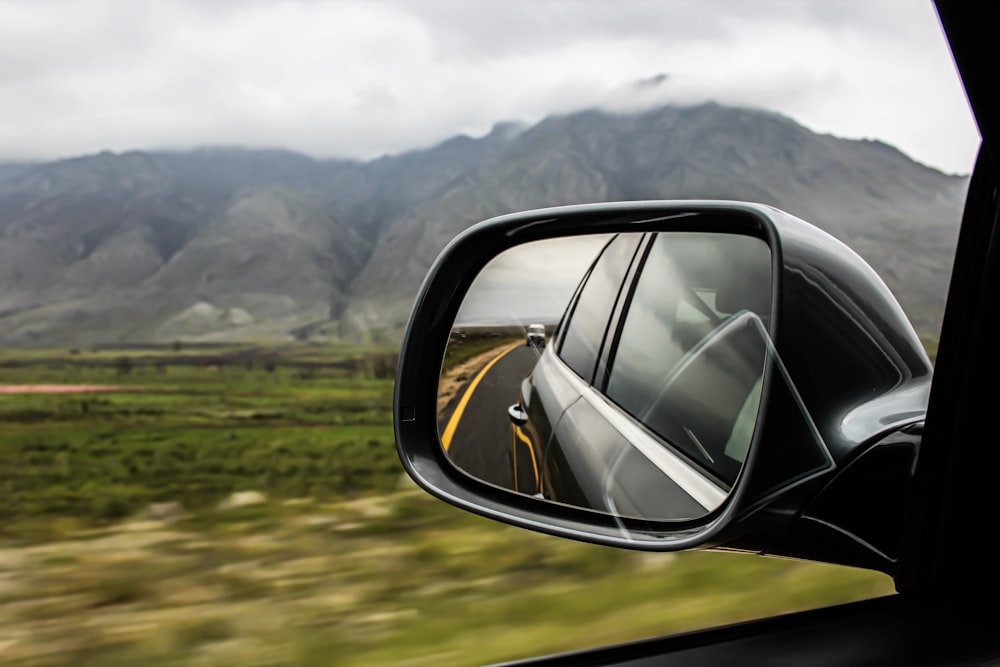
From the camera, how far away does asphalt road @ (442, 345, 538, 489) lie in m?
1.64

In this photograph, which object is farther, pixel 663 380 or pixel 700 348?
pixel 663 380

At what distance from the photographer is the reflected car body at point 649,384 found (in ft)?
3.95

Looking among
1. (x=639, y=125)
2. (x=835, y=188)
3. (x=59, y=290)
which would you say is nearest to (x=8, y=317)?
(x=59, y=290)

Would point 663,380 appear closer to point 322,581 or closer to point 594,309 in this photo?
point 594,309

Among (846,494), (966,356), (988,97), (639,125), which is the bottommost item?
(846,494)

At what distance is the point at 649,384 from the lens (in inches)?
58.8

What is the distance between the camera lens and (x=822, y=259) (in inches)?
44.4

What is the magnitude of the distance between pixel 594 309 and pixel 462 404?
0.38 m

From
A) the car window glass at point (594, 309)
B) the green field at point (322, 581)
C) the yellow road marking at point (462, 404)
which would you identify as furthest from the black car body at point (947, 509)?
the car window glass at point (594, 309)

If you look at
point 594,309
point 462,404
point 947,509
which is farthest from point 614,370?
point 947,509

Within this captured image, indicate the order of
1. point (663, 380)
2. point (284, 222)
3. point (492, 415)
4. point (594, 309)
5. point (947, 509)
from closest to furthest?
1. point (947, 509)
2. point (663, 380)
3. point (492, 415)
4. point (594, 309)
5. point (284, 222)

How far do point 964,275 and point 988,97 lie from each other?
0.33 metres

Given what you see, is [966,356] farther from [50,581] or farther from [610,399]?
[50,581]

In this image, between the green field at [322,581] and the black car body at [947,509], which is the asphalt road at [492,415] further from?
the green field at [322,581]
